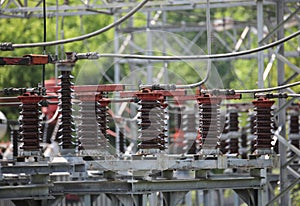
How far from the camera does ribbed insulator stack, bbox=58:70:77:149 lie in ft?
41.7

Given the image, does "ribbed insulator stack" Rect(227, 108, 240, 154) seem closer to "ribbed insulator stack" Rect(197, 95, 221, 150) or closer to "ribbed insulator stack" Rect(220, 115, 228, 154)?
"ribbed insulator stack" Rect(220, 115, 228, 154)

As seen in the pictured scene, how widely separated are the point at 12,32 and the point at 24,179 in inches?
763

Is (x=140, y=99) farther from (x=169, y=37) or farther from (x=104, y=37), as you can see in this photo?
(x=104, y=37)

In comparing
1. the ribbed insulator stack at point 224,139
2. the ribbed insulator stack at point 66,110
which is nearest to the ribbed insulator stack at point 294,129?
the ribbed insulator stack at point 224,139

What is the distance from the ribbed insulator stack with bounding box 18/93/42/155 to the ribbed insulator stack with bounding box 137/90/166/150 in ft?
3.48

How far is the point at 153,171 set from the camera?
12961mm

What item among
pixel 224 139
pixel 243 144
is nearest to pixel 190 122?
pixel 243 144

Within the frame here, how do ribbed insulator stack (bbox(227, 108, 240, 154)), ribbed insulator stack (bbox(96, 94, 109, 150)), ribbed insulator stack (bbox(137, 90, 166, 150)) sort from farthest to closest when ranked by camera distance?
ribbed insulator stack (bbox(227, 108, 240, 154)) < ribbed insulator stack (bbox(96, 94, 109, 150)) < ribbed insulator stack (bbox(137, 90, 166, 150))

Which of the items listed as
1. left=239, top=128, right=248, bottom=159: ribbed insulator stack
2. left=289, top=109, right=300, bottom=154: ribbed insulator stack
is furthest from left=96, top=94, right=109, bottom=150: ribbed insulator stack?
left=239, top=128, right=248, bottom=159: ribbed insulator stack

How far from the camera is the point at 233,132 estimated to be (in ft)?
55.2

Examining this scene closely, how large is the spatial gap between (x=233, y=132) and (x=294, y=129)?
1482mm

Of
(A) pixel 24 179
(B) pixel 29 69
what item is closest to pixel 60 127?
(A) pixel 24 179

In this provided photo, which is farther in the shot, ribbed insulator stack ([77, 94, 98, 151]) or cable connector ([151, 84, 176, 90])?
cable connector ([151, 84, 176, 90])

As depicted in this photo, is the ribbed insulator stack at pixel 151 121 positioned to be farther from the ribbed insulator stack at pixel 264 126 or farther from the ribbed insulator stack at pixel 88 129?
the ribbed insulator stack at pixel 264 126
